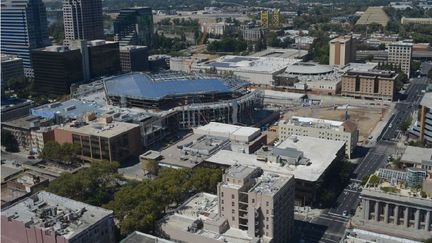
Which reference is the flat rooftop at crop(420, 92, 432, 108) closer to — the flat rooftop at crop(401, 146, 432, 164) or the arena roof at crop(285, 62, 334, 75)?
the flat rooftop at crop(401, 146, 432, 164)

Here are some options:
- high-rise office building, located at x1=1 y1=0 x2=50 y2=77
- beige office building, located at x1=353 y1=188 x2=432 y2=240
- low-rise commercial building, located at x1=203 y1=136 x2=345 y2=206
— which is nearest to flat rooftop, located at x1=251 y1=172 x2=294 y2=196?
low-rise commercial building, located at x1=203 y1=136 x2=345 y2=206

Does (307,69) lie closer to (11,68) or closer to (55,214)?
(11,68)

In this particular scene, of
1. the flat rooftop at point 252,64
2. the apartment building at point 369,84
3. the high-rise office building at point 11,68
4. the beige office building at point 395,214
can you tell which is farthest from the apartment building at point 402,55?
the high-rise office building at point 11,68

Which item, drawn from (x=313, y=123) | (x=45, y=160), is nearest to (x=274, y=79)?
(x=313, y=123)

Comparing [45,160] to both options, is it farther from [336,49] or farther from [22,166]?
[336,49]

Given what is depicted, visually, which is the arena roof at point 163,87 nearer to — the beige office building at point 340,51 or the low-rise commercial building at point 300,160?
the low-rise commercial building at point 300,160

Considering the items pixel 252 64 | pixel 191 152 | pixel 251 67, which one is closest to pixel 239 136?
pixel 191 152
